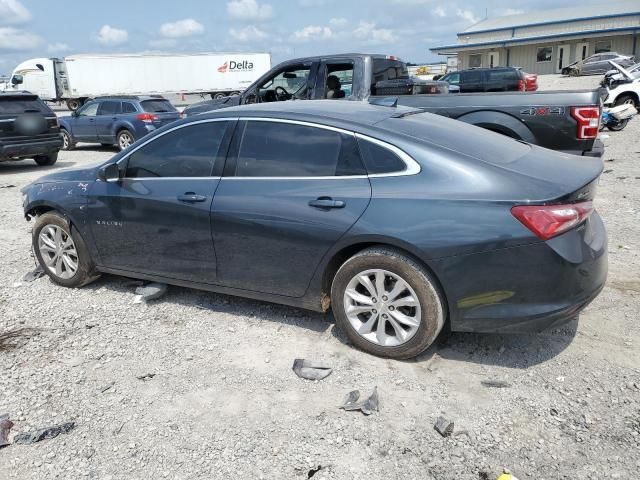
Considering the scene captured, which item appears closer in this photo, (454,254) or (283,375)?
(454,254)

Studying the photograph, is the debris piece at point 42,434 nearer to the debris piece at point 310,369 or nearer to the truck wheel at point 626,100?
the debris piece at point 310,369

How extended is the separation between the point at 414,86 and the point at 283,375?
6247 millimetres

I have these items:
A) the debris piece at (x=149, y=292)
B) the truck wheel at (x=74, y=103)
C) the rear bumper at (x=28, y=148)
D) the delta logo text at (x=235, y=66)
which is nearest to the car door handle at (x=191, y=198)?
the debris piece at (x=149, y=292)

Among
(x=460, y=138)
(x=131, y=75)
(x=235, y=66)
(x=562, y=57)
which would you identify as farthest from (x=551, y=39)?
(x=460, y=138)

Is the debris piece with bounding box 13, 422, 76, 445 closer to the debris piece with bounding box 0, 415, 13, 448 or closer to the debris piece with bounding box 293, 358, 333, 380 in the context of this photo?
the debris piece with bounding box 0, 415, 13, 448

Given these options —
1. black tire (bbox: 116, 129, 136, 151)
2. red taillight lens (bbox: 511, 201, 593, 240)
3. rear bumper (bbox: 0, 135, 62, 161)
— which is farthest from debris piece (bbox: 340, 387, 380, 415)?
black tire (bbox: 116, 129, 136, 151)

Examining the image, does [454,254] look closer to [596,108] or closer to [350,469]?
[350,469]

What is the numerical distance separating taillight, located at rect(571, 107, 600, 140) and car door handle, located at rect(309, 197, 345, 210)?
434 cm

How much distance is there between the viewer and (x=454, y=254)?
326 cm

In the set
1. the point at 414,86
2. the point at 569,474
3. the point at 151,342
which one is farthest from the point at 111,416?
the point at 414,86

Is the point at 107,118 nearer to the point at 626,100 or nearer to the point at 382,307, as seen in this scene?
the point at 382,307

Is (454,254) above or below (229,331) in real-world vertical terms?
above

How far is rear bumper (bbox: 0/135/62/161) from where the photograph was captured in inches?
460

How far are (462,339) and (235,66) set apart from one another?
35.4 meters
